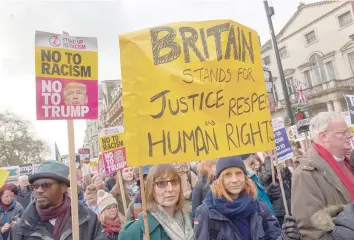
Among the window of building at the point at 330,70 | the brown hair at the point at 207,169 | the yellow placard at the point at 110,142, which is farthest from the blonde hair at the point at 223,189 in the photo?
the window of building at the point at 330,70

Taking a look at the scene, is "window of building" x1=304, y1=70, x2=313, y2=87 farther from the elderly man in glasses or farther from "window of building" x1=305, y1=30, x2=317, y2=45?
the elderly man in glasses

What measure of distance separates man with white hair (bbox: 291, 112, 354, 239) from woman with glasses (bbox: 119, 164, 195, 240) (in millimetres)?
883

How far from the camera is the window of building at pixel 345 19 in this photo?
114 feet

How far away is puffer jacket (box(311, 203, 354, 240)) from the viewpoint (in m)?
2.08

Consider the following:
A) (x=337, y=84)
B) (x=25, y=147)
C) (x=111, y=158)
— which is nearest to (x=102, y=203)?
(x=111, y=158)

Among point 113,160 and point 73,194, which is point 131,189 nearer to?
point 113,160

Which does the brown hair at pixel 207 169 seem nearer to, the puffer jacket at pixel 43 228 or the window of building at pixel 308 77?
the puffer jacket at pixel 43 228

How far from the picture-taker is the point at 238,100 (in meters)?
2.84

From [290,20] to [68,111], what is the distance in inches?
1740

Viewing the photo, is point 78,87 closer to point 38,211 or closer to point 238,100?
point 38,211

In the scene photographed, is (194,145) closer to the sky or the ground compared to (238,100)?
closer to the ground

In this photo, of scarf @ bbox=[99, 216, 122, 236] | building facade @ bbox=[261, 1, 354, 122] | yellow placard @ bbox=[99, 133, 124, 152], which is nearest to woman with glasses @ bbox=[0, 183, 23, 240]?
scarf @ bbox=[99, 216, 122, 236]

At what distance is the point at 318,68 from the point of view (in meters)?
38.6

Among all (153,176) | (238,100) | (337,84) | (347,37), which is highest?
(347,37)
